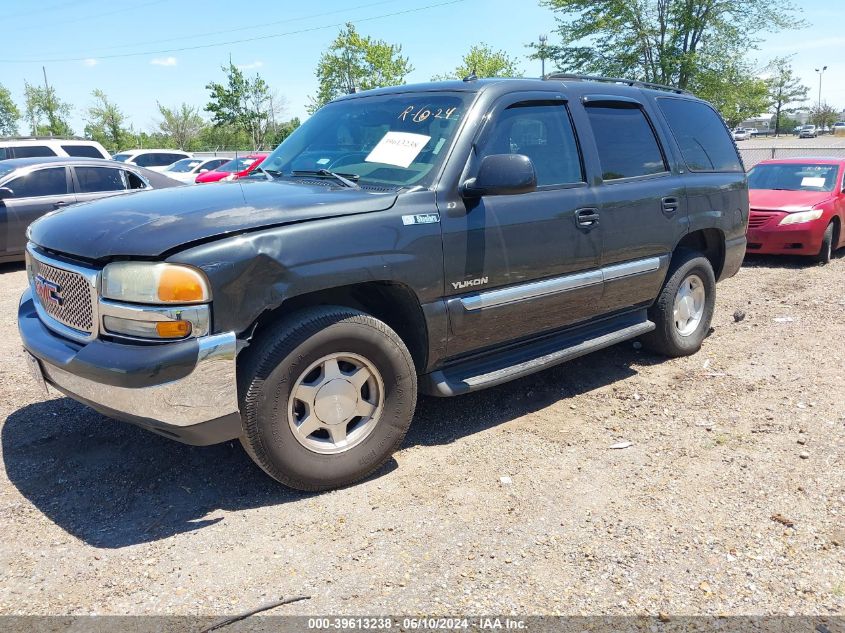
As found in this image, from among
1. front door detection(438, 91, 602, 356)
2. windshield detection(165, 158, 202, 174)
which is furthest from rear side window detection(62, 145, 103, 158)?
front door detection(438, 91, 602, 356)

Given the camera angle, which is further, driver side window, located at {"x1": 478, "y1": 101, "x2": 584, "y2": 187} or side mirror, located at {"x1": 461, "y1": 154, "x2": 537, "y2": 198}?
driver side window, located at {"x1": 478, "y1": 101, "x2": 584, "y2": 187}

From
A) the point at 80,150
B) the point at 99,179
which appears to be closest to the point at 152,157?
the point at 80,150

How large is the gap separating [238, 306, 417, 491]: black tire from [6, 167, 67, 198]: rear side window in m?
8.27

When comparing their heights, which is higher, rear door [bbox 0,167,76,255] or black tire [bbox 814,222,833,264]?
rear door [bbox 0,167,76,255]

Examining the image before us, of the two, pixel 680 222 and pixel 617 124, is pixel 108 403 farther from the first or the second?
pixel 680 222

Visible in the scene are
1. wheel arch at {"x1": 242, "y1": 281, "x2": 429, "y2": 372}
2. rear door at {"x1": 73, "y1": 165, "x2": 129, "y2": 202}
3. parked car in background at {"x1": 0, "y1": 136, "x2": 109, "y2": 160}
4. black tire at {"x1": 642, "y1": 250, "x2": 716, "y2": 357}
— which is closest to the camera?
wheel arch at {"x1": 242, "y1": 281, "x2": 429, "y2": 372}

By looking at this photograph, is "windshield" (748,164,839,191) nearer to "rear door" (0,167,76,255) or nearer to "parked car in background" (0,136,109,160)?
"rear door" (0,167,76,255)

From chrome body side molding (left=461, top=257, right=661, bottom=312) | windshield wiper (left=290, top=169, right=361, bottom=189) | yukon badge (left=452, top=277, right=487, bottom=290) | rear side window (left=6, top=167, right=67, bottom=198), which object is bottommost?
chrome body side molding (left=461, top=257, right=661, bottom=312)

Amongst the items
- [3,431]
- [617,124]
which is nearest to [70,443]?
[3,431]

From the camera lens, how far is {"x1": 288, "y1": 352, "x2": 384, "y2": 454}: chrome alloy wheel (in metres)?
3.16

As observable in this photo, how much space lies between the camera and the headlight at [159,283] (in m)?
2.73

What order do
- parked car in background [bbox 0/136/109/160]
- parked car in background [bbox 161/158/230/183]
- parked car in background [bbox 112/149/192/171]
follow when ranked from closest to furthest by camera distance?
parked car in background [bbox 0/136/109/160] < parked car in background [bbox 161/158/230/183] < parked car in background [bbox 112/149/192/171]

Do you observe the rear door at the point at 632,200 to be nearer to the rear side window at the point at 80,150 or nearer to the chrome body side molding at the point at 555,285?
the chrome body side molding at the point at 555,285

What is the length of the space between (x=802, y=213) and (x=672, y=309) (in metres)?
5.55
